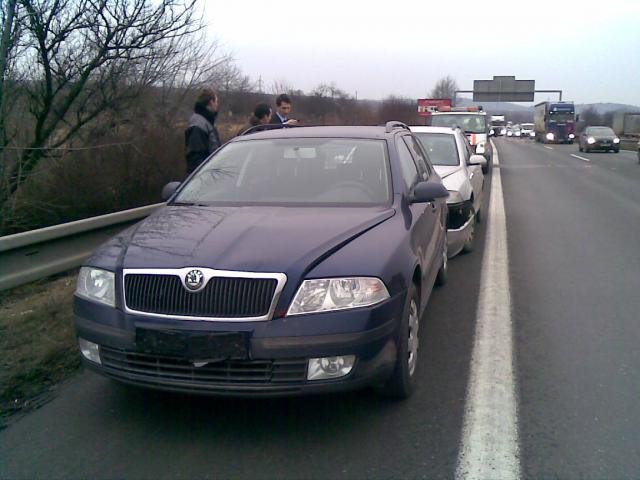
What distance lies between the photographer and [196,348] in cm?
313

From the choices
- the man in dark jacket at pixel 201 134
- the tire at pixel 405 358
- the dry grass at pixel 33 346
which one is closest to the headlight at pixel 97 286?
the dry grass at pixel 33 346

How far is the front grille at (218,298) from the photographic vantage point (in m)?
3.15

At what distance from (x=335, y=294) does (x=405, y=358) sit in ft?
2.24

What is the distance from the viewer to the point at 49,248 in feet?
19.1

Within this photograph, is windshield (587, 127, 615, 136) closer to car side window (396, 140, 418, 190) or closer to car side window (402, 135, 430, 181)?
car side window (402, 135, 430, 181)

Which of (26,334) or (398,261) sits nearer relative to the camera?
(398,261)

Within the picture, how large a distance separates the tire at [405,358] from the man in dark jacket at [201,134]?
160 inches

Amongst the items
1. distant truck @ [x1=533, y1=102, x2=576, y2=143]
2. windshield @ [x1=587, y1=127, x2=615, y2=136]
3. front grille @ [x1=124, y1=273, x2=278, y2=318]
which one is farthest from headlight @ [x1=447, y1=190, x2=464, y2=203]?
distant truck @ [x1=533, y1=102, x2=576, y2=143]

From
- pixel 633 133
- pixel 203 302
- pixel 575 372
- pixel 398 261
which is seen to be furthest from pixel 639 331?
pixel 633 133

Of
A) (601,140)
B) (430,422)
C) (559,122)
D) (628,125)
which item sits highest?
(430,422)

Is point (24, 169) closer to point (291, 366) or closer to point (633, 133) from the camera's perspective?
point (291, 366)

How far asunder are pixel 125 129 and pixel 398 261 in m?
7.59

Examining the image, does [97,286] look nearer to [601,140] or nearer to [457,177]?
[457,177]

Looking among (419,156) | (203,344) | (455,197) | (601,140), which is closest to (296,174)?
(419,156)
